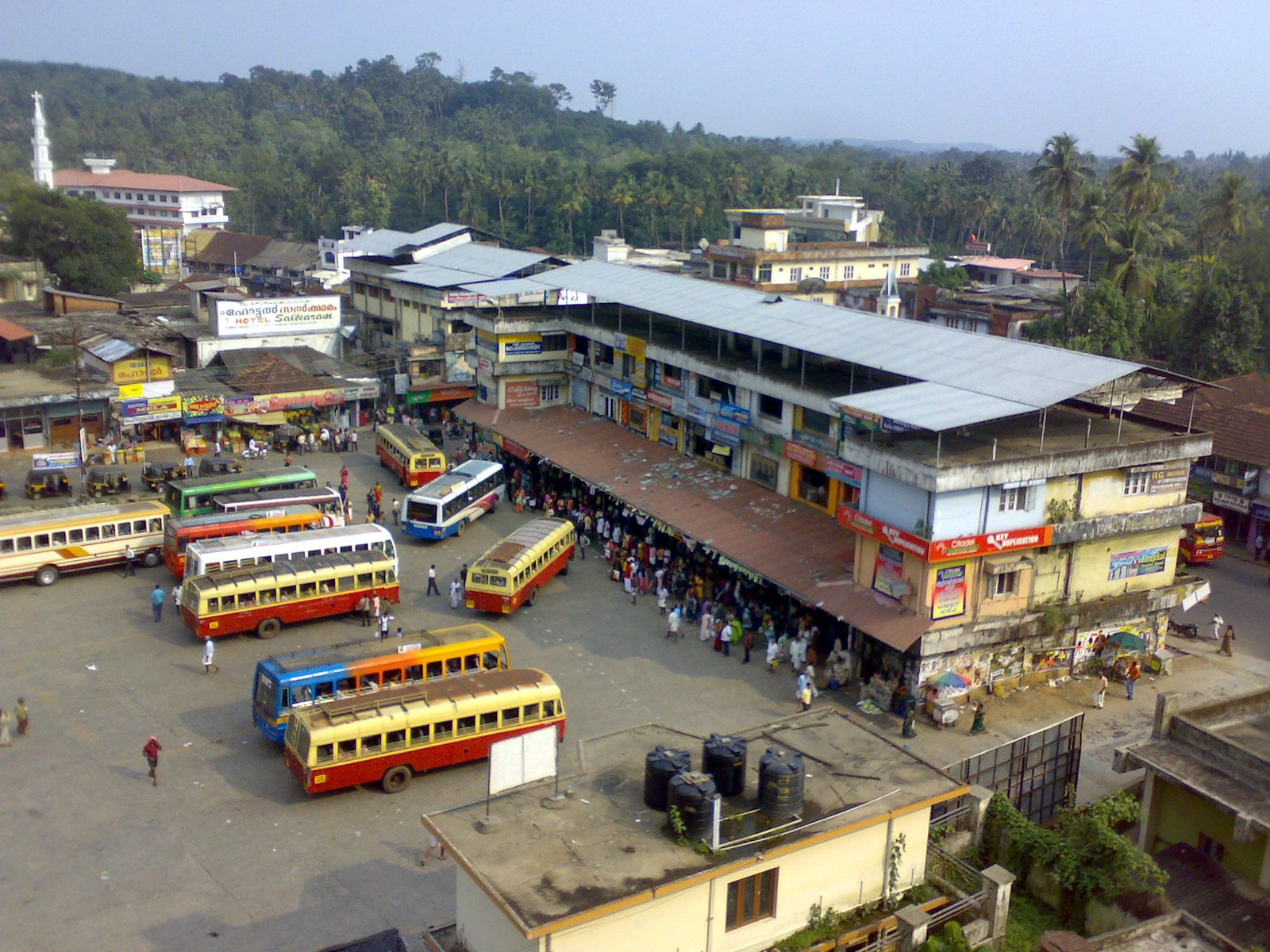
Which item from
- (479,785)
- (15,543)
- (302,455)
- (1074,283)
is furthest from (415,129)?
(479,785)

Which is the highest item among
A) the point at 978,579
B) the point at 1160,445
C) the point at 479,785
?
the point at 1160,445

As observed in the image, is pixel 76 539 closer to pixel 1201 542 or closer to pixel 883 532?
pixel 883 532

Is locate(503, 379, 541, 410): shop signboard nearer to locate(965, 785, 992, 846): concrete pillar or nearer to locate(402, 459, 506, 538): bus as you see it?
locate(402, 459, 506, 538): bus

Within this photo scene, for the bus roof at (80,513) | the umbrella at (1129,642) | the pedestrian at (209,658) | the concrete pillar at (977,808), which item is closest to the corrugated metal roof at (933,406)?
the umbrella at (1129,642)

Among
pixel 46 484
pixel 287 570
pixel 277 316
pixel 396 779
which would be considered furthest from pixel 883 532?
pixel 277 316

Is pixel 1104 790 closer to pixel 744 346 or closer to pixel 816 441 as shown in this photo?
pixel 816 441

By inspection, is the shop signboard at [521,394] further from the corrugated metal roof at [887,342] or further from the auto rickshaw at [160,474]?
the auto rickshaw at [160,474]
